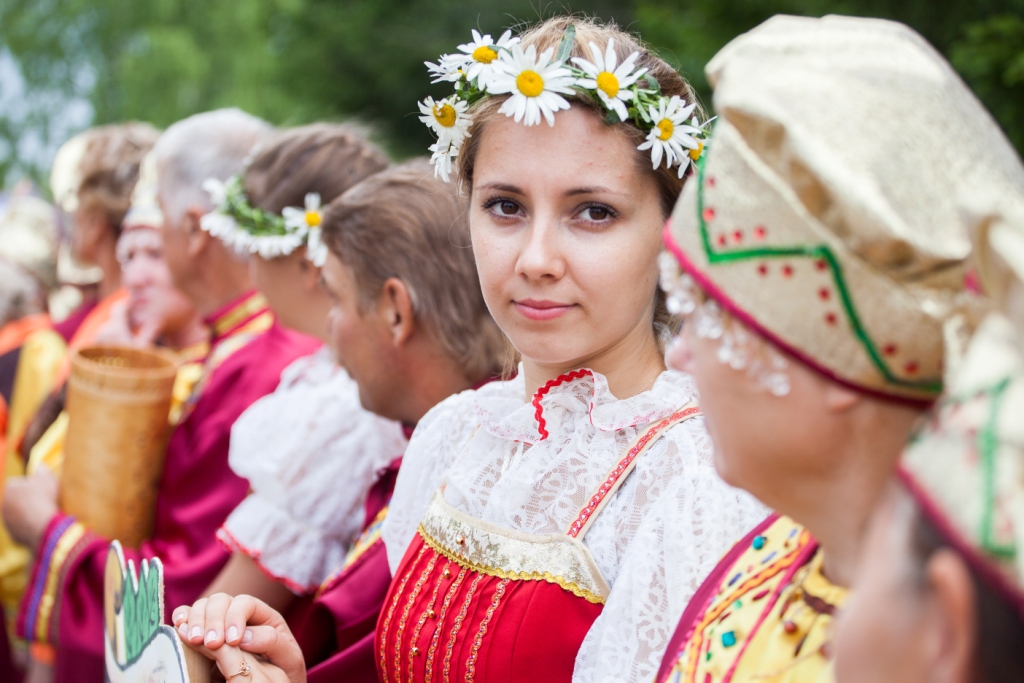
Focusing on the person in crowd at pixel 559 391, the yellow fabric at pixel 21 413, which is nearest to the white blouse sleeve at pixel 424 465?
the person in crowd at pixel 559 391

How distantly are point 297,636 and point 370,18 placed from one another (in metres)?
9.03

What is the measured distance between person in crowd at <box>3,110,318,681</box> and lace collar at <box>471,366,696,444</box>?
144 centimetres

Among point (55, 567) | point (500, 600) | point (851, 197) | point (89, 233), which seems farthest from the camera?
point (89, 233)

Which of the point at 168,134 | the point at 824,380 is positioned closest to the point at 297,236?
the point at 168,134

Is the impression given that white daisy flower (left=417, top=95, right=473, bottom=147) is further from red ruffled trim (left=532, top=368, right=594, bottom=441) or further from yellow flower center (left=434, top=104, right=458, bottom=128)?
red ruffled trim (left=532, top=368, right=594, bottom=441)

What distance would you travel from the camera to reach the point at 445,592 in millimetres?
1769

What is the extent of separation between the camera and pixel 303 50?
10.8 m

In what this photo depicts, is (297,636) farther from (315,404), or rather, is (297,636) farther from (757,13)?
(757,13)

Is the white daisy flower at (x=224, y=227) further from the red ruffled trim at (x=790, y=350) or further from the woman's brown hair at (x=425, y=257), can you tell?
the red ruffled trim at (x=790, y=350)

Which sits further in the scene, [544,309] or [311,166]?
[311,166]

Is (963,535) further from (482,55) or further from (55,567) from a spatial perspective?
(55,567)

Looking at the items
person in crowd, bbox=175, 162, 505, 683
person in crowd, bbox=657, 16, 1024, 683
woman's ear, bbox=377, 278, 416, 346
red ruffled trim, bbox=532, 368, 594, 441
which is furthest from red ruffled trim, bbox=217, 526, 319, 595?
person in crowd, bbox=657, 16, 1024, 683

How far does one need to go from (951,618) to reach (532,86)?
117 centimetres

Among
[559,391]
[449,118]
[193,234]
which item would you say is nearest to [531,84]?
[449,118]
